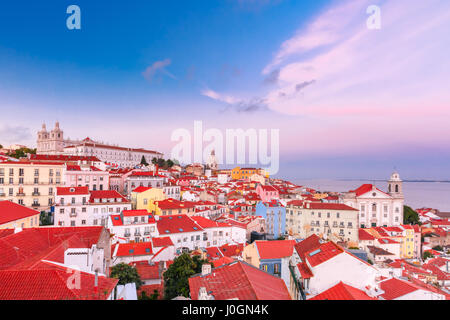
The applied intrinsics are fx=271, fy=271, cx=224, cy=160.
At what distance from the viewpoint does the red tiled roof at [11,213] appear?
9803mm

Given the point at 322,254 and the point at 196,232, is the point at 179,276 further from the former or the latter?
the point at 196,232

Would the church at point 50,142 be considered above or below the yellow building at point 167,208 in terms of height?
above

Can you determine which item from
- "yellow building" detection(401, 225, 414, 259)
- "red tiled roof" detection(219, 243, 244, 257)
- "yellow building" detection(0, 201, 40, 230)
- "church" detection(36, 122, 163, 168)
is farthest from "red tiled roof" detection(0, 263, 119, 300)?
"church" detection(36, 122, 163, 168)

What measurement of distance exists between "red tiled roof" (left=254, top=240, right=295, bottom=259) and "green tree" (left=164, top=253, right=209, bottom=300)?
6.92 feet

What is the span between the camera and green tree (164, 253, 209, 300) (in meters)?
7.66

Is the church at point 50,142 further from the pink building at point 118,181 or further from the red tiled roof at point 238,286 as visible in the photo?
the red tiled roof at point 238,286

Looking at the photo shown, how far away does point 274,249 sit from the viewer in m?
8.91

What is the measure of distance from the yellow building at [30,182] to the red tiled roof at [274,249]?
1487 centimetres

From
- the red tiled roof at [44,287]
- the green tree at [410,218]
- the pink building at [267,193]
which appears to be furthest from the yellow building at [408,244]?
the red tiled roof at [44,287]

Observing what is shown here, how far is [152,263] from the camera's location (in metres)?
11.1

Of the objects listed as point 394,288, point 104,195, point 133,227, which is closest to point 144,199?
point 104,195

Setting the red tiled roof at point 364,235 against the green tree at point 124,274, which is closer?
the green tree at point 124,274

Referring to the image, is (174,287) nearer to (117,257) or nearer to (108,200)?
(117,257)
